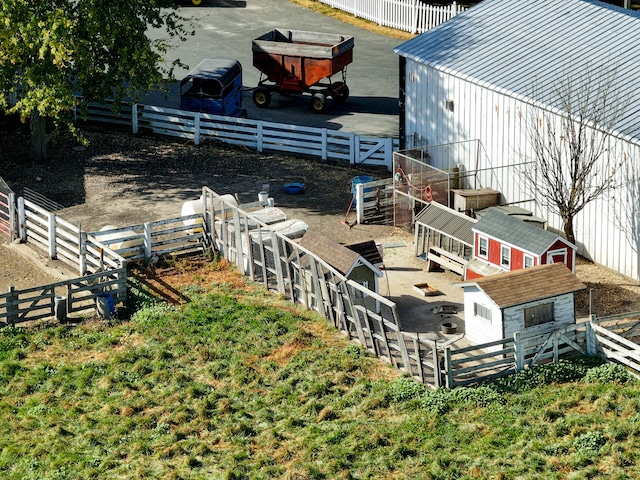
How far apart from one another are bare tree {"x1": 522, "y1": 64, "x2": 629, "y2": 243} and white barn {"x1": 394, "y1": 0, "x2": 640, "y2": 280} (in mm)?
184

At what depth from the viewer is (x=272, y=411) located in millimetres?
24234

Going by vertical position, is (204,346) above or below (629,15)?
below

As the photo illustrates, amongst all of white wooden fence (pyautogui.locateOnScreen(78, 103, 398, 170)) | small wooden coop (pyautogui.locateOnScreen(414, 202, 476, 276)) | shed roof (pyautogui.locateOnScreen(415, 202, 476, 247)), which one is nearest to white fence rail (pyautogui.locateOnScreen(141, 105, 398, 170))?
white wooden fence (pyautogui.locateOnScreen(78, 103, 398, 170))

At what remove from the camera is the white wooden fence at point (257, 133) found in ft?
128

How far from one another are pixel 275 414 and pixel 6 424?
18.2 feet

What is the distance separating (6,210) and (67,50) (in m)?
5.13

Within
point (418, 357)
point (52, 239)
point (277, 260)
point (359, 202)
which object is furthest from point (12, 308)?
point (359, 202)

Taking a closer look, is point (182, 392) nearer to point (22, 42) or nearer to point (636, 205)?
point (636, 205)

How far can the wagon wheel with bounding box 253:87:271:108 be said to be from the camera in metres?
44.7

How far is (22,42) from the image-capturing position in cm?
3575

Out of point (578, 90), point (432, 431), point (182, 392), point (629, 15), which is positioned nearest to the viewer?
point (432, 431)

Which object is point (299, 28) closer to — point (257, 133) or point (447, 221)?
point (257, 133)

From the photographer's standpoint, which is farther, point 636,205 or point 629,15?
point 629,15

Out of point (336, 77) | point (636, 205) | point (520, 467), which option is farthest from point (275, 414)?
point (336, 77)
